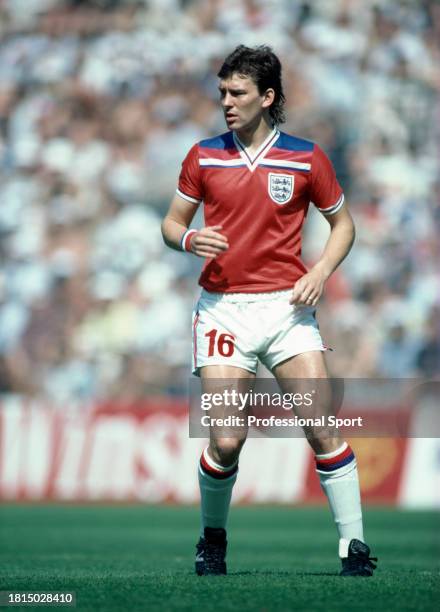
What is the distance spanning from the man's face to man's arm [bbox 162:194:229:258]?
0.51m

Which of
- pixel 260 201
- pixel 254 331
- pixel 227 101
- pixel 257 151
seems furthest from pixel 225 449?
pixel 227 101

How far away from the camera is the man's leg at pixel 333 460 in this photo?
20.4ft

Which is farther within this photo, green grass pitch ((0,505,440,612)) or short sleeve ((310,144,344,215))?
short sleeve ((310,144,344,215))

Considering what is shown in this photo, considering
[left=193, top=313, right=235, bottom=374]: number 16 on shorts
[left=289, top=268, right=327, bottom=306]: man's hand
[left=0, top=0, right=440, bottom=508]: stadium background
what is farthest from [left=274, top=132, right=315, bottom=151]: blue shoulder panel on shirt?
[left=0, top=0, right=440, bottom=508]: stadium background

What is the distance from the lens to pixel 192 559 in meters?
8.44

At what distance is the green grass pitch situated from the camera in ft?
17.2

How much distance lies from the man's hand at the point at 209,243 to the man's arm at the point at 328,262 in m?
0.43

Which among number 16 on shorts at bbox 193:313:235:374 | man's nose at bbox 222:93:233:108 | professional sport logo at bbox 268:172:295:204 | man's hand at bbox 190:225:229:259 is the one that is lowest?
number 16 on shorts at bbox 193:313:235:374

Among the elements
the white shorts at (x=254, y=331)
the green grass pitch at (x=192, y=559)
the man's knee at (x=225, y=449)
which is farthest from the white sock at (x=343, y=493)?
the white shorts at (x=254, y=331)

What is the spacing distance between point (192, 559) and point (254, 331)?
266 centimetres

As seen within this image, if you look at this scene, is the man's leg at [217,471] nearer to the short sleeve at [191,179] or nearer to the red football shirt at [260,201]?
the red football shirt at [260,201]

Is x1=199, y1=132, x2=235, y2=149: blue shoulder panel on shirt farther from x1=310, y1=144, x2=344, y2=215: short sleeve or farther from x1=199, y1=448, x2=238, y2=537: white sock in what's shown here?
x1=199, y1=448, x2=238, y2=537: white sock

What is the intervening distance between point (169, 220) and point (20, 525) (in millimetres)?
6546

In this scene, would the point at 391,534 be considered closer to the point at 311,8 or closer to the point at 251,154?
the point at 251,154
